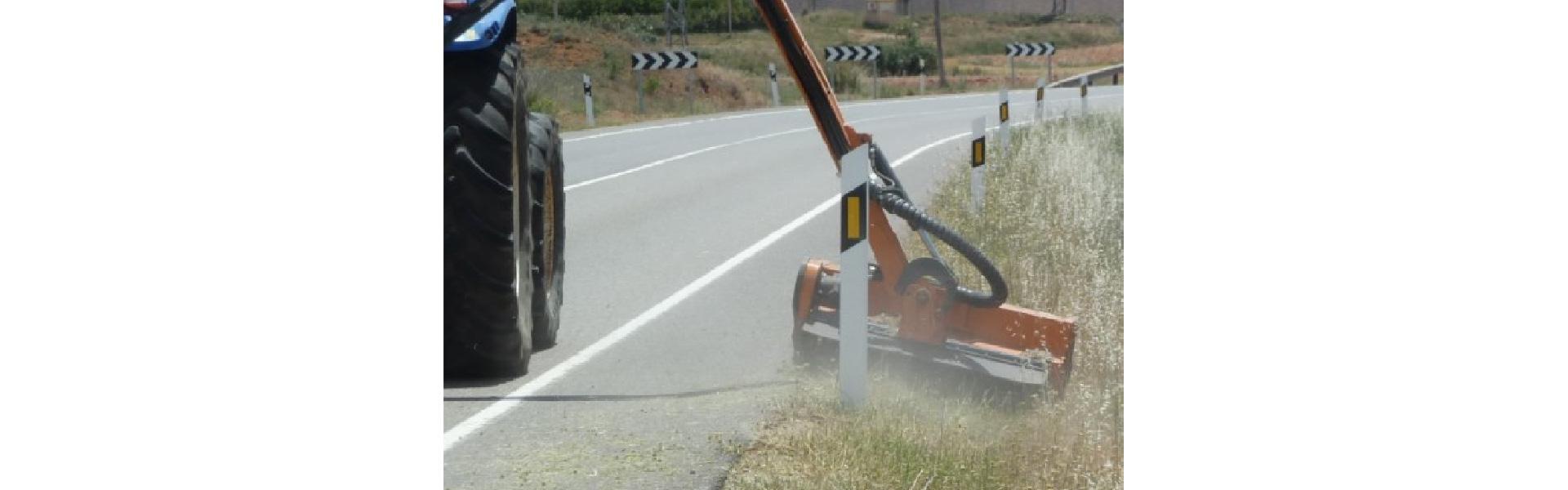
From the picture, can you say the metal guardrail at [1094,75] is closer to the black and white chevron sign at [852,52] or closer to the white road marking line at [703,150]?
the black and white chevron sign at [852,52]

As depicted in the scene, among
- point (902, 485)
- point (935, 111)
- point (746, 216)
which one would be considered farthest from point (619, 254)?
point (902, 485)

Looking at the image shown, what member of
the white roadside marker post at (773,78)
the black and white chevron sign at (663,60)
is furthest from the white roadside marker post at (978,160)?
the black and white chevron sign at (663,60)

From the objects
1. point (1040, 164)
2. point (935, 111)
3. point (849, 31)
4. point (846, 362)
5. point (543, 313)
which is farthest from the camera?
point (935, 111)

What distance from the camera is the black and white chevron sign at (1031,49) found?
443 cm

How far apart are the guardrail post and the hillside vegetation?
0.03 meters

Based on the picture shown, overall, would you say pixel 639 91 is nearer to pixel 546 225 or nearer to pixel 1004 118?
pixel 546 225

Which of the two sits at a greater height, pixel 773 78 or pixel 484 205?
pixel 773 78

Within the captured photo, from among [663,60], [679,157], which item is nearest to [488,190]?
[663,60]

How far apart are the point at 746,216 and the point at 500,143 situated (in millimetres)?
6235

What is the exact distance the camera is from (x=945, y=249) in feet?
18.4

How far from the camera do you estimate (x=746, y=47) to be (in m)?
5.19

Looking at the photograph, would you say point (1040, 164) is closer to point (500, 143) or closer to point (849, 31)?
point (849, 31)

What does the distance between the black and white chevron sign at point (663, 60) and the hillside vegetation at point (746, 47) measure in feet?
0.14

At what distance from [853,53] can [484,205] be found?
4.71ft
